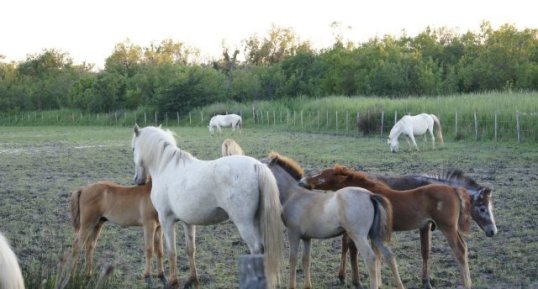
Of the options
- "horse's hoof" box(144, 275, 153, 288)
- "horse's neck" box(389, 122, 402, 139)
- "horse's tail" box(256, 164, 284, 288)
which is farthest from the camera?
"horse's neck" box(389, 122, 402, 139)

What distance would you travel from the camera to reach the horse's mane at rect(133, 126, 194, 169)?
24.0ft

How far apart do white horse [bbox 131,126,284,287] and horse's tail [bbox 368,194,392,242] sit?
0.89 meters

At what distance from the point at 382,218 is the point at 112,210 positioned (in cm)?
313

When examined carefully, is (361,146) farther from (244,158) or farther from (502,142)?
(244,158)

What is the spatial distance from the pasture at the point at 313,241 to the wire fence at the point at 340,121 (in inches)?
78.4

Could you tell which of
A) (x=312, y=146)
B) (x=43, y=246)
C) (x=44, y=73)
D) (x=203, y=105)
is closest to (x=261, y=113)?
(x=203, y=105)

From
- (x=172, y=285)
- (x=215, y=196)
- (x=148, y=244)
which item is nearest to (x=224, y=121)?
(x=148, y=244)

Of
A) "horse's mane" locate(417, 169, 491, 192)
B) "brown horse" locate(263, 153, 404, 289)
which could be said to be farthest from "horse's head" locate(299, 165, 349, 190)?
"horse's mane" locate(417, 169, 491, 192)

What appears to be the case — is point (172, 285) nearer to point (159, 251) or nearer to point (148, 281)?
point (148, 281)

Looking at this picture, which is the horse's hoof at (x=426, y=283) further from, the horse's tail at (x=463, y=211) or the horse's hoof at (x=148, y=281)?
the horse's hoof at (x=148, y=281)

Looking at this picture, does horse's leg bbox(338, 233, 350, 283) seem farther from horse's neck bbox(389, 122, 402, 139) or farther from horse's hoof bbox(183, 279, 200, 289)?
horse's neck bbox(389, 122, 402, 139)

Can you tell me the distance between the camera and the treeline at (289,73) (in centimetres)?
4122

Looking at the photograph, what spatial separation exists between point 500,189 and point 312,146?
1194 centimetres

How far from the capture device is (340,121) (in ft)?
113
